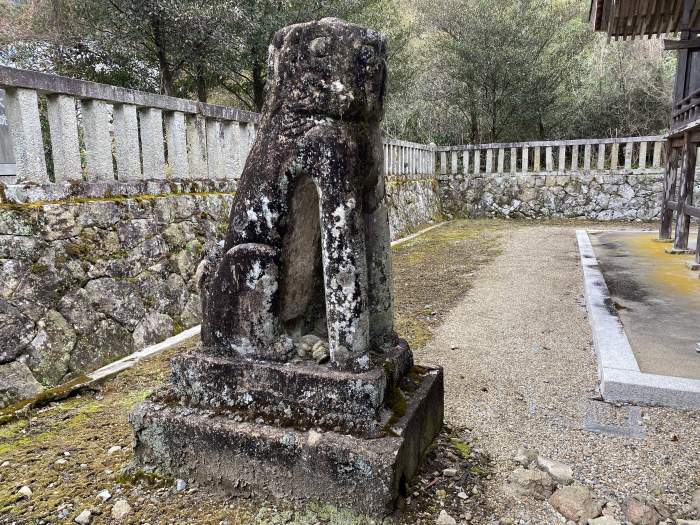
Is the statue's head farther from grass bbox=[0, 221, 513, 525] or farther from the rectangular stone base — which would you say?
grass bbox=[0, 221, 513, 525]

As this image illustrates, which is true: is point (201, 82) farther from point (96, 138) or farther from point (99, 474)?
point (99, 474)

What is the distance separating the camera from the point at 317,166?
203 centimetres

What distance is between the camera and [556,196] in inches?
520

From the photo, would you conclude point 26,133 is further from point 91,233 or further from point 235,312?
point 235,312

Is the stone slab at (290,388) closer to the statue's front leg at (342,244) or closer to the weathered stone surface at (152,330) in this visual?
the statue's front leg at (342,244)

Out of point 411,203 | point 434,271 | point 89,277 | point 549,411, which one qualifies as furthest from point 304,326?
point 411,203

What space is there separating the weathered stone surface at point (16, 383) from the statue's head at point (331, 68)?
2506 mm

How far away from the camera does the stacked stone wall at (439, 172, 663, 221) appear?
40.9ft

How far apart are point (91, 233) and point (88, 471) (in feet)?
6.59

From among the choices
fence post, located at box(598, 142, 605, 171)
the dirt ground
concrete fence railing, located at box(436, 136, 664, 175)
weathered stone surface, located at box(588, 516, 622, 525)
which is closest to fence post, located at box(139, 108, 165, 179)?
the dirt ground

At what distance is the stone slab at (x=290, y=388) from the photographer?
6.58 ft

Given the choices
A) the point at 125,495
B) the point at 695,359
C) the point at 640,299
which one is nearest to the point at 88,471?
the point at 125,495

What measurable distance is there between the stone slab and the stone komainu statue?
0.08 meters

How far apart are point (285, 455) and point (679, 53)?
8.52 m
